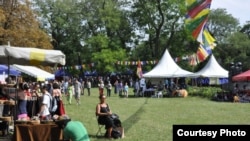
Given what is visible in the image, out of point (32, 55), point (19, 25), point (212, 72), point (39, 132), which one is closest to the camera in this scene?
point (39, 132)

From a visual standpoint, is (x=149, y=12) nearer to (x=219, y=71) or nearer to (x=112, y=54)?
(x=112, y=54)

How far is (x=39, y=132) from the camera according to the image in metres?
A: 10.4

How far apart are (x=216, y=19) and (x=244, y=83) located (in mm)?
57656

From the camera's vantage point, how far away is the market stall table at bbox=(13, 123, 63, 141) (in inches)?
407

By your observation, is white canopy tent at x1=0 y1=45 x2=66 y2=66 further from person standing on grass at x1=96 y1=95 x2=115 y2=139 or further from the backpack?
the backpack

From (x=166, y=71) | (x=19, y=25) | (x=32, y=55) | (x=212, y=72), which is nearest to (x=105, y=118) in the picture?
(x=32, y=55)

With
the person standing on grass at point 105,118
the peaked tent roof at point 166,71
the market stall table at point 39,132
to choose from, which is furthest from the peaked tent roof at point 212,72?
the market stall table at point 39,132

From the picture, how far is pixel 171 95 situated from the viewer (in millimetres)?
36531

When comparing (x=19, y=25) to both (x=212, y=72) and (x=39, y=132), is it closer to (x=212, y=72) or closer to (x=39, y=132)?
(x=212, y=72)

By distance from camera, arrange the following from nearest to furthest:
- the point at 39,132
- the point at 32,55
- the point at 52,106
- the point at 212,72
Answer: the point at 39,132 → the point at 32,55 → the point at 52,106 → the point at 212,72

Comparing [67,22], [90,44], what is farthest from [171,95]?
[67,22]

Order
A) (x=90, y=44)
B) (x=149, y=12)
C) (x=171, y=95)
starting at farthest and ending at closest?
(x=90, y=44), (x=149, y=12), (x=171, y=95)

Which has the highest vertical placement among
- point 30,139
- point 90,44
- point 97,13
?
point 97,13

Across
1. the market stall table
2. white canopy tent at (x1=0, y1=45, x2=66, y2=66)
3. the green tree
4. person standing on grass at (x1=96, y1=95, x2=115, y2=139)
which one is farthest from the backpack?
the green tree
